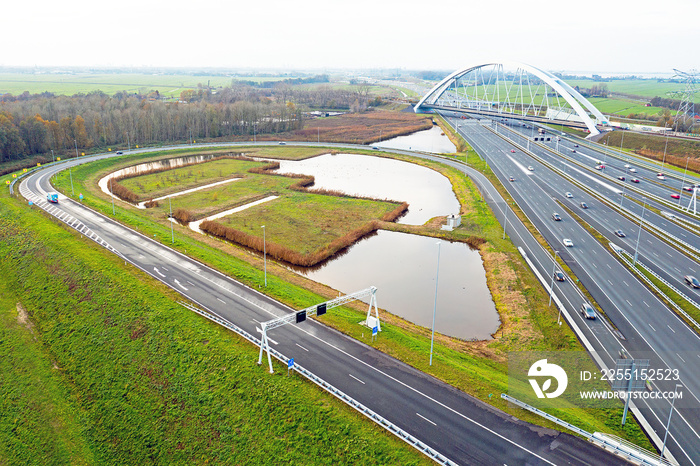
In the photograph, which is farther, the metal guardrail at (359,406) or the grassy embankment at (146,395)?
the grassy embankment at (146,395)

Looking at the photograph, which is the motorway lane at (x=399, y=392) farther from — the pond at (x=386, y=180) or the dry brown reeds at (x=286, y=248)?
the pond at (x=386, y=180)

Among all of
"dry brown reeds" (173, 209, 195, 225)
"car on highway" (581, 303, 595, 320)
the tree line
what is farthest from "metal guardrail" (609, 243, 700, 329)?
the tree line

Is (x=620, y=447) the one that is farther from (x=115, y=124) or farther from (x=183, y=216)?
(x=115, y=124)

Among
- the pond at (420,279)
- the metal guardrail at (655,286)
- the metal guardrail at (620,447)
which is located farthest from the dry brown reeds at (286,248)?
the metal guardrail at (620,447)

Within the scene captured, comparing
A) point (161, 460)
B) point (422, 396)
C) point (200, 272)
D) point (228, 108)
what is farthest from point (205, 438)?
point (228, 108)

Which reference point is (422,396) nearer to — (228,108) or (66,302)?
(66,302)

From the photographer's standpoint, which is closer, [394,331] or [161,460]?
[161,460]
